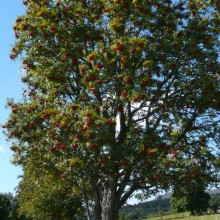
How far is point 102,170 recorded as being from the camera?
14.6m

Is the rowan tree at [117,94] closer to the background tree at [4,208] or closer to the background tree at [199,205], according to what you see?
the background tree at [4,208]

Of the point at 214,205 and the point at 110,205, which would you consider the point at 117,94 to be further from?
the point at 214,205

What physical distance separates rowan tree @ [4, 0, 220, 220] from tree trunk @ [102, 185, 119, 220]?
0.04m

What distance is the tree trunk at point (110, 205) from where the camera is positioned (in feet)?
53.2

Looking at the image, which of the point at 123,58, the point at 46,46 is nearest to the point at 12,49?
the point at 46,46

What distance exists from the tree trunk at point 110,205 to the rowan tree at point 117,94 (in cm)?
4

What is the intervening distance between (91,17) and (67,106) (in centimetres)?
462

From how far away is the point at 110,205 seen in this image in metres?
16.2

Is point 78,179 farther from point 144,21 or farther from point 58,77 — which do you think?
point 144,21

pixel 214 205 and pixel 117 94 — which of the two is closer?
pixel 117 94

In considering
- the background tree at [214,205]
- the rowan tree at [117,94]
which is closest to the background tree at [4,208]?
the background tree at [214,205]

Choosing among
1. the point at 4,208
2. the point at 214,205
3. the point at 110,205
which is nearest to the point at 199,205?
the point at 214,205

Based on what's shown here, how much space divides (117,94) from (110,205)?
4.71 metres

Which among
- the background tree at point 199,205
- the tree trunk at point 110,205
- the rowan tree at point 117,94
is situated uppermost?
the background tree at point 199,205
